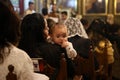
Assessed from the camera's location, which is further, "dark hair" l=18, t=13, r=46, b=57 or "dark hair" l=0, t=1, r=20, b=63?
"dark hair" l=18, t=13, r=46, b=57

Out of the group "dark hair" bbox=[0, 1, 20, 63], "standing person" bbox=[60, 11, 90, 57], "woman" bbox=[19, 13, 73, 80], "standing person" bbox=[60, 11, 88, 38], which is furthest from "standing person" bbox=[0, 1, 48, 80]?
"standing person" bbox=[60, 11, 88, 38]

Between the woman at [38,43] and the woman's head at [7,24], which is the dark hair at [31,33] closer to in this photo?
the woman at [38,43]

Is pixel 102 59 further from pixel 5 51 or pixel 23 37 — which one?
pixel 5 51

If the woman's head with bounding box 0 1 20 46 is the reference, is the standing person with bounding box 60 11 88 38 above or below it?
below

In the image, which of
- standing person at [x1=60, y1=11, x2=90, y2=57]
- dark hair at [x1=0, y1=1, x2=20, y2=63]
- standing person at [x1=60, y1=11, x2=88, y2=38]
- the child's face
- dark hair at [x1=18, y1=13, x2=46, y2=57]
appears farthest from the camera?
standing person at [x1=60, y1=11, x2=88, y2=38]

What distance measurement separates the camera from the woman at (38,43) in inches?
Answer: 134

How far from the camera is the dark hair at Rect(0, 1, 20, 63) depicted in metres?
1.98

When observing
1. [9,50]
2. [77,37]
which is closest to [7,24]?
[9,50]

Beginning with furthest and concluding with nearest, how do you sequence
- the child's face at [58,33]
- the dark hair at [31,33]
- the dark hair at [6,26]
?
the child's face at [58,33]
the dark hair at [31,33]
the dark hair at [6,26]

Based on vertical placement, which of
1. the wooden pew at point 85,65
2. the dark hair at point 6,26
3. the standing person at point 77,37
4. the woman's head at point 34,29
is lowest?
the wooden pew at point 85,65

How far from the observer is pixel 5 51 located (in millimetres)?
2010

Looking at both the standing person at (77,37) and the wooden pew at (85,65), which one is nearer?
the wooden pew at (85,65)

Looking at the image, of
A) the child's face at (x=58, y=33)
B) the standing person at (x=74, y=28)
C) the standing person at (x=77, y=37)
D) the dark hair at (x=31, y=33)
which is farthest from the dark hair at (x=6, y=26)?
the standing person at (x=74, y=28)

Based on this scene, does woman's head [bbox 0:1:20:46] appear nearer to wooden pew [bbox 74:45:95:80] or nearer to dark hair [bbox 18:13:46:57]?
dark hair [bbox 18:13:46:57]
